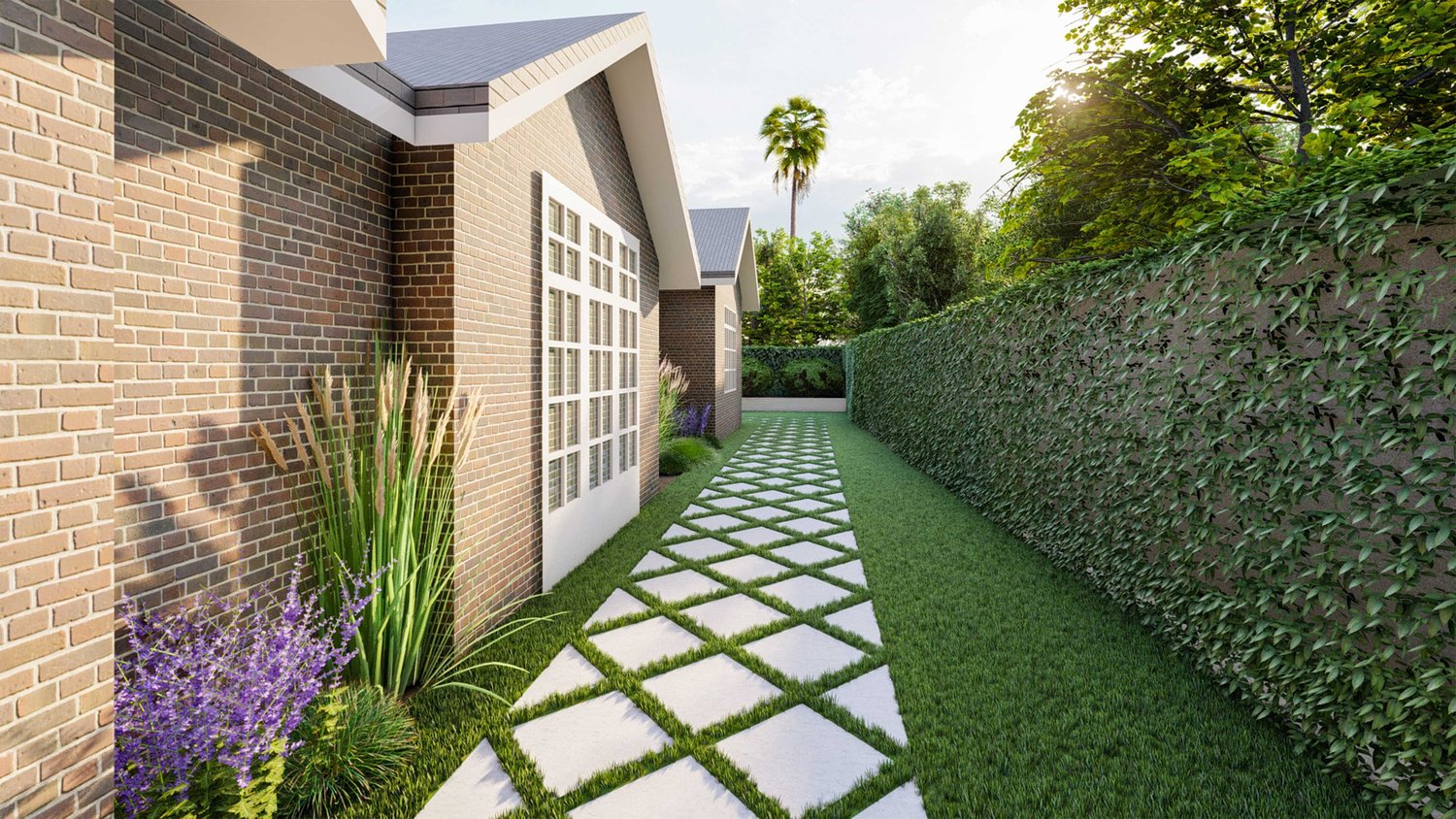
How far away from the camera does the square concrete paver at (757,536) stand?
5.58 meters

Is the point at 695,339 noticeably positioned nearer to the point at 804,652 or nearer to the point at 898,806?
the point at 804,652

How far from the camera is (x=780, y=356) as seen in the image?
77.0ft

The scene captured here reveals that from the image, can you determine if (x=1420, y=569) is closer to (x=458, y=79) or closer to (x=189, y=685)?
(x=189, y=685)

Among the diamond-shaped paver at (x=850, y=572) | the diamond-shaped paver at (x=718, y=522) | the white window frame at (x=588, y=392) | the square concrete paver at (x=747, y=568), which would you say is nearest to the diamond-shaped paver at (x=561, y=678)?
the white window frame at (x=588, y=392)

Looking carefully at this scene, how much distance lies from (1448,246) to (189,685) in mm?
4026

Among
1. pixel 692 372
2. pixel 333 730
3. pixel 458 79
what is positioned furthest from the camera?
pixel 692 372

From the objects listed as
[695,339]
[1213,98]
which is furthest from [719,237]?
[1213,98]

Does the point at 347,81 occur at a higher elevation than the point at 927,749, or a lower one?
higher

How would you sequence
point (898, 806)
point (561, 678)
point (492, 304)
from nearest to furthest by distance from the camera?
point (898, 806) → point (561, 678) → point (492, 304)

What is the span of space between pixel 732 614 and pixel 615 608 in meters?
0.78

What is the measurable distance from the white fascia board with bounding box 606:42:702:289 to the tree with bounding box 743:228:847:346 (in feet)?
72.8

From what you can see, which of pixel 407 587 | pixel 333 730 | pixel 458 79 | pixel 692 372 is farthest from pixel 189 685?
pixel 692 372

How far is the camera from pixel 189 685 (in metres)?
1.82

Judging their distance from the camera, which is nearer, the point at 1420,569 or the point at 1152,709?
the point at 1420,569
